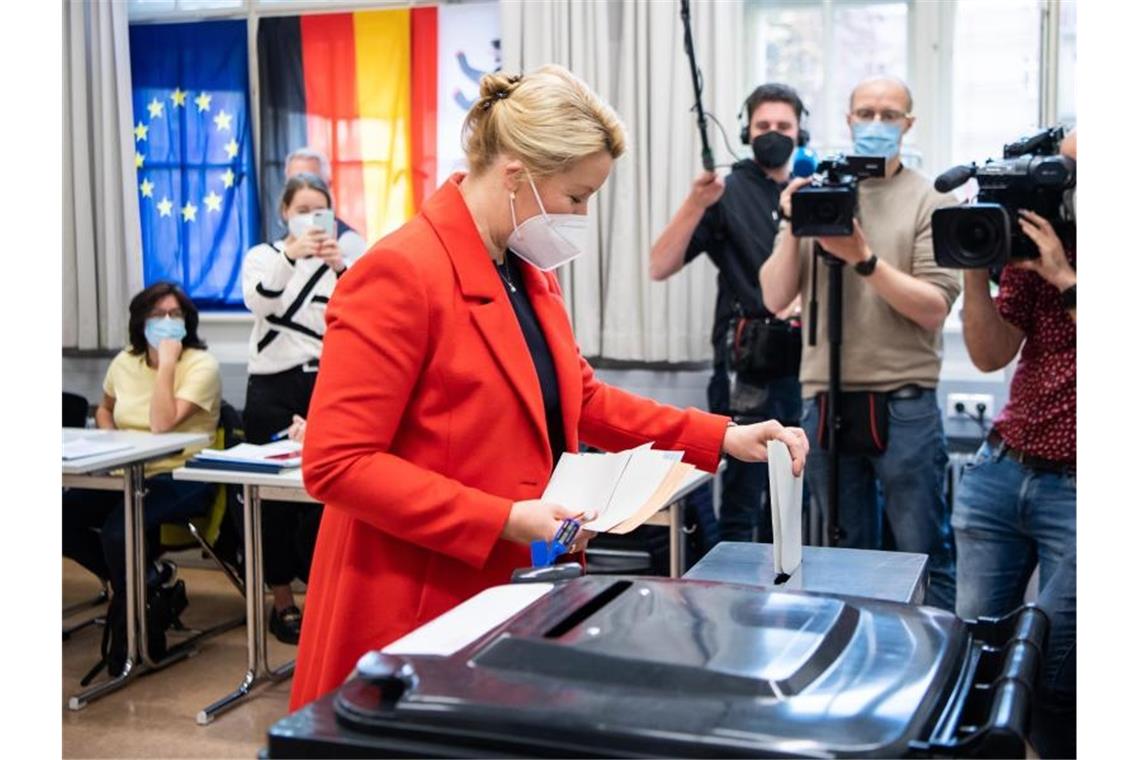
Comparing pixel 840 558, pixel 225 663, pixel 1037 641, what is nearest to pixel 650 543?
pixel 225 663

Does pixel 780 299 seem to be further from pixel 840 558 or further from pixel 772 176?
pixel 840 558

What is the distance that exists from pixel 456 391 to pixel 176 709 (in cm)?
234

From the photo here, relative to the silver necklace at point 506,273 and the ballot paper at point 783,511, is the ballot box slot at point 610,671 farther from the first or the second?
the silver necklace at point 506,273

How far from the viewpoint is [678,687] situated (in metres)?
0.99

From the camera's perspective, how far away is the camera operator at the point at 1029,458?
2.23 m

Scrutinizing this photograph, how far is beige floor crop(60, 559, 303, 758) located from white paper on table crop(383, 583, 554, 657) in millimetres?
2131

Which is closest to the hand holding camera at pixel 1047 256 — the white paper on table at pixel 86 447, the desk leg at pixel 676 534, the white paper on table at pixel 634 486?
the white paper on table at pixel 634 486

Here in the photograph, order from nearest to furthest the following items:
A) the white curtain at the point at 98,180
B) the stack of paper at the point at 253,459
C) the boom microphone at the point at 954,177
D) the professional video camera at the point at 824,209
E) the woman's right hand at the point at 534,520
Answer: the woman's right hand at the point at 534,520 → the boom microphone at the point at 954,177 → the professional video camera at the point at 824,209 → the stack of paper at the point at 253,459 → the white curtain at the point at 98,180

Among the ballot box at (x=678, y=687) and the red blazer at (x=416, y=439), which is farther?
the red blazer at (x=416, y=439)

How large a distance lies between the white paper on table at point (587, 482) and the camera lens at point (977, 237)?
1.07 meters

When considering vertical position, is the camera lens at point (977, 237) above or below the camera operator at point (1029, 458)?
above

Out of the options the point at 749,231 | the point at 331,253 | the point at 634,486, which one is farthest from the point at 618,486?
the point at 331,253

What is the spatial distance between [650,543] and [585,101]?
2347 millimetres

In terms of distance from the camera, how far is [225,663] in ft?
12.9
